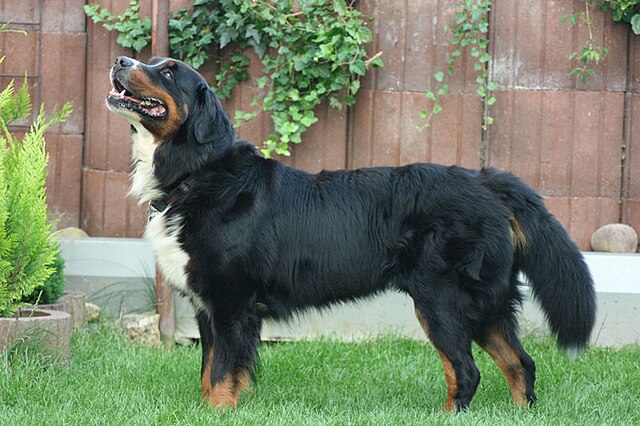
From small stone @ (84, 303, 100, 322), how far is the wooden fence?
75 centimetres

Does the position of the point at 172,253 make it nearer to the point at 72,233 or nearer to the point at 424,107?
the point at 72,233

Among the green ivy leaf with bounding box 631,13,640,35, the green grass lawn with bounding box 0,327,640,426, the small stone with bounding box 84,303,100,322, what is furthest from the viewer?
the green ivy leaf with bounding box 631,13,640,35

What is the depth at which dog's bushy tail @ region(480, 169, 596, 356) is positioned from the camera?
460 cm

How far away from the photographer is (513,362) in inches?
187

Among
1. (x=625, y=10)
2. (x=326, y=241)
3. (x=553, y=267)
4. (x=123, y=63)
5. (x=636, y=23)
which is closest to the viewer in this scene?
(x=123, y=63)

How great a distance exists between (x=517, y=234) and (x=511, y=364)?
0.69 meters

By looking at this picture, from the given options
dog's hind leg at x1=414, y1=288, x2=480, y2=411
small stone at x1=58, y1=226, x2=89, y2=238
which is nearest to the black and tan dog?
dog's hind leg at x1=414, y1=288, x2=480, y2=411

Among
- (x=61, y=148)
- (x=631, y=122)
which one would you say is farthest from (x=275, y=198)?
(x=631, y=122)

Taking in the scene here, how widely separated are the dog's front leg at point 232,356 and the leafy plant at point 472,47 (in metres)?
2.54

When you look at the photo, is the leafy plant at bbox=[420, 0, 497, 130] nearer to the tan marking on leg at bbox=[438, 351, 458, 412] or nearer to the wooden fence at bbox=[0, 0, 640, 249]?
the wooden fence at bbox=[0, 0, 640, 249]

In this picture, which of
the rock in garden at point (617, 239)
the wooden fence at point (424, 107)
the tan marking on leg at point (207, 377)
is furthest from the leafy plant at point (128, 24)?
the rock in garden at point (617, 239)

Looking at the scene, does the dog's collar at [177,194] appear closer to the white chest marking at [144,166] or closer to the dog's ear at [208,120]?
the white chest marking at [144,166]

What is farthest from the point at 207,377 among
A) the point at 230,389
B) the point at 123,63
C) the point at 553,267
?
the point at 553,267

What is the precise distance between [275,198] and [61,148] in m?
2.60
